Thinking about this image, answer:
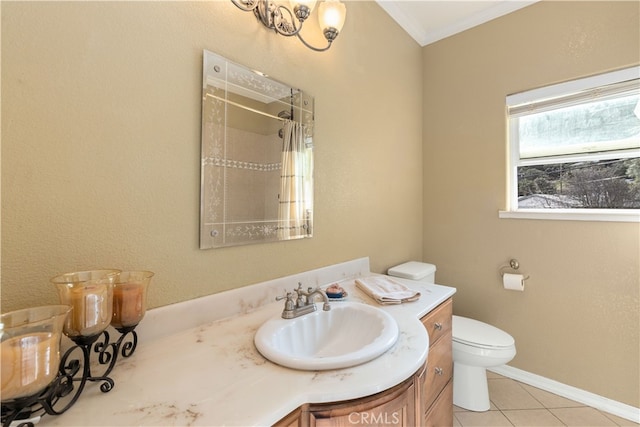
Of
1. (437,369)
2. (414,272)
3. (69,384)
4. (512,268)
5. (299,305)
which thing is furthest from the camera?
(512,268)

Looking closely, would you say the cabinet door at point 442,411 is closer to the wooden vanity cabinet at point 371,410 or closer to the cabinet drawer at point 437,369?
the cabinet drawer at point 437,369

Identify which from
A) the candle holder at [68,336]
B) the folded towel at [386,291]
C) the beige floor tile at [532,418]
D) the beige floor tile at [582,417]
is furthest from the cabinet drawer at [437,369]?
the candle holder at [68,336]

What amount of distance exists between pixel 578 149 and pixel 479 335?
136cm

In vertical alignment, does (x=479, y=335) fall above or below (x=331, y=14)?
below

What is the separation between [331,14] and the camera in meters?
1.28

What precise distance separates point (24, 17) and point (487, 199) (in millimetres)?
2423

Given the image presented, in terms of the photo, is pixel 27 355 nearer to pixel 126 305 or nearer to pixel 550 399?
pixel 126 305

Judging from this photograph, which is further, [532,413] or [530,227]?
[530,227]

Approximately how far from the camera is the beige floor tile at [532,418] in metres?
1.55

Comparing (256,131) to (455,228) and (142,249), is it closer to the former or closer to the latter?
(142,249)

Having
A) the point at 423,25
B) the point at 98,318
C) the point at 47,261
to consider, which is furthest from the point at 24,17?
the point at 423,25

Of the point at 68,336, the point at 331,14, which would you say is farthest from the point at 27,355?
the point at 331,14

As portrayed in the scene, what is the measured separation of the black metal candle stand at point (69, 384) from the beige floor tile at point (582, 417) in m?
2.24

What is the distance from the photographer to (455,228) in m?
2.20
